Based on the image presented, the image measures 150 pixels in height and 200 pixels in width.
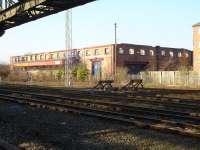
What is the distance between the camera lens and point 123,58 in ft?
271

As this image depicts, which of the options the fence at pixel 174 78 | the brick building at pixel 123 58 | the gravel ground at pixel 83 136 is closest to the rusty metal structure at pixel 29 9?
the gravel ground at pixel 83 136

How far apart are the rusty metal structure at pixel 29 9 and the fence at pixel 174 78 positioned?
110 feet


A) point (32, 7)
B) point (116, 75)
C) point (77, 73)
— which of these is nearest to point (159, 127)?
point (32, 7)

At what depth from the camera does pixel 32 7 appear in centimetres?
1479

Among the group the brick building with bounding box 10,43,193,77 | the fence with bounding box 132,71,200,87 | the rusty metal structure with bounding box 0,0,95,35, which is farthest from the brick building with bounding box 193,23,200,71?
the rusty metal structure with bounding box 0,0,95,35

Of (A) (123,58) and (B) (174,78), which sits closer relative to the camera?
(B) (174,78)

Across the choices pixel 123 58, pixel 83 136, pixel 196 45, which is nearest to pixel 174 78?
pixel 196 45

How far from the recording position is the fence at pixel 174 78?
166 ft

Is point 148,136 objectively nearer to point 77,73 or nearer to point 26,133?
point 26,133

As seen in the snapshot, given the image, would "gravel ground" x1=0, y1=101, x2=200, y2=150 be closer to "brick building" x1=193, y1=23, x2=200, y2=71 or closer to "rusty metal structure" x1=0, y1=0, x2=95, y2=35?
"rusty metal structure" x1=0, y1=0, x2=95, y2=35

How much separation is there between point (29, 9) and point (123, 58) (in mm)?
67902

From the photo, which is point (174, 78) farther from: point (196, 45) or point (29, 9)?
point (29, 9)

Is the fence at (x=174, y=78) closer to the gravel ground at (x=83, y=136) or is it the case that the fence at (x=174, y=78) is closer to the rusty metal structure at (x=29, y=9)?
the rusty metal structure at (x=29, y=9)

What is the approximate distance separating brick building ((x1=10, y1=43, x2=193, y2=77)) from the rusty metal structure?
56450 mm
